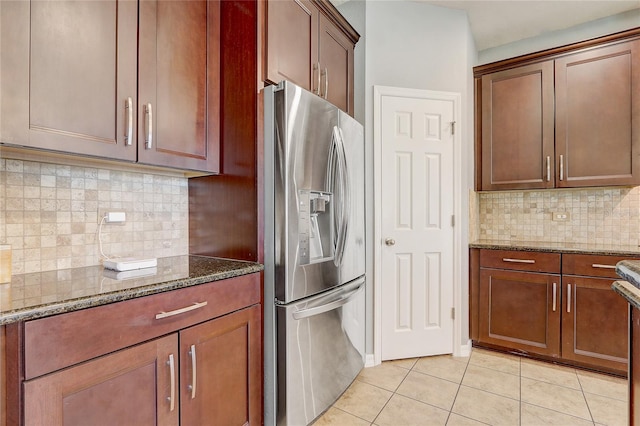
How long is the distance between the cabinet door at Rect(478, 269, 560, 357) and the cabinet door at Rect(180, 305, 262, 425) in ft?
6.72

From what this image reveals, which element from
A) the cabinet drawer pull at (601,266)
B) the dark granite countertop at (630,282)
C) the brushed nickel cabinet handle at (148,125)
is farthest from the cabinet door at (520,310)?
the brushed nickel cabinet handle at (148,125)

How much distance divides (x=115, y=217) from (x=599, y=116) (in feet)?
11.1

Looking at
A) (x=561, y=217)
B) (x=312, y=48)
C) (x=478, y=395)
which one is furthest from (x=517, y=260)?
(x=312, y=48)

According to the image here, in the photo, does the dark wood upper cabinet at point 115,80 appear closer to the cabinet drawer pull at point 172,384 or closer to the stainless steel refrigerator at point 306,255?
the stainless steel refrigerator at point 306,255

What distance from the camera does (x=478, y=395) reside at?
2.09 meters

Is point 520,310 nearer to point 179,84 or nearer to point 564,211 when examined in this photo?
point 564,211

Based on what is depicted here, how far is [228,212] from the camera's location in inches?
67.7

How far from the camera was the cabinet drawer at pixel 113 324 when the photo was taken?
872 mm

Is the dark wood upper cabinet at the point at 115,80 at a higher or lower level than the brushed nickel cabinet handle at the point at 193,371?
higher

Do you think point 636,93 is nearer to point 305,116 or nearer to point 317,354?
point 305,116

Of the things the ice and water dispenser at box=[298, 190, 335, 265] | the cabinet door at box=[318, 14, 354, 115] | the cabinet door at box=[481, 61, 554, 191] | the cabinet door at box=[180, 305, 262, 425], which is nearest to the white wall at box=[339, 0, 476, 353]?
the cabinet door at box=[318, 14, 354, 115]

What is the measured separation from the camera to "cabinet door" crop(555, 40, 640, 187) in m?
2.45

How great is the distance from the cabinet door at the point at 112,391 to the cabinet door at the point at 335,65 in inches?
65.9

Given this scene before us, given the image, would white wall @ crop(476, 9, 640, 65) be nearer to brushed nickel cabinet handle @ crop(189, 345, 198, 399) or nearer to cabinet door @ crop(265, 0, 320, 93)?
cabinet door @ crop(265, 0, 320, 93)
